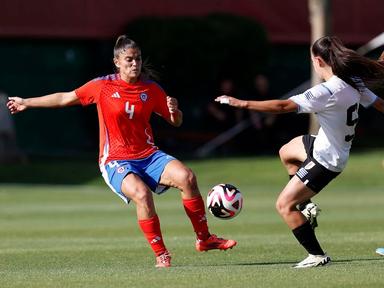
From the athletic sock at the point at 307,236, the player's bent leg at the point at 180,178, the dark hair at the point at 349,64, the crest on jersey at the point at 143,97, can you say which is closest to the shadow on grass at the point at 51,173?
the crest on jersey at the point at 143,97

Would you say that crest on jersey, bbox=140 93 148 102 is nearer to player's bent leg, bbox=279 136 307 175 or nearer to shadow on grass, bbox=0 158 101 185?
player's bent leg, bbox=279 136 307 175

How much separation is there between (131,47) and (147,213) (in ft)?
5.38

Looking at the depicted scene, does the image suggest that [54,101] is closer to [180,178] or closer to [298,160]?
[180,178]

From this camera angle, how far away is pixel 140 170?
→ 12422mm

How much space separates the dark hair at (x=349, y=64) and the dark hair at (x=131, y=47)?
6.19 ft

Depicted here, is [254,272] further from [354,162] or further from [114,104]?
[354,162]

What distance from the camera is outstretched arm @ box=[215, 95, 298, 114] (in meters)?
10.8

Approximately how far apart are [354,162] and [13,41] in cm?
1046

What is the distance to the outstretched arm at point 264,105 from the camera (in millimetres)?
10828

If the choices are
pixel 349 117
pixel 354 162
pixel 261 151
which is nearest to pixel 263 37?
pixel 261 151

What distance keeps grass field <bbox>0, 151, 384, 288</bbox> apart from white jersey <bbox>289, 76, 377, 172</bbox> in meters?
1.04

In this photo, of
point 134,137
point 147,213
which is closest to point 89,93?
point 134,137

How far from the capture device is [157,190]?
12.5 meters

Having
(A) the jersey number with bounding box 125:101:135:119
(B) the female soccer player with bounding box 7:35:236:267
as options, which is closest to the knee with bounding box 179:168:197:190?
(B) the female soccer player with bounding box 7:35:236:267
